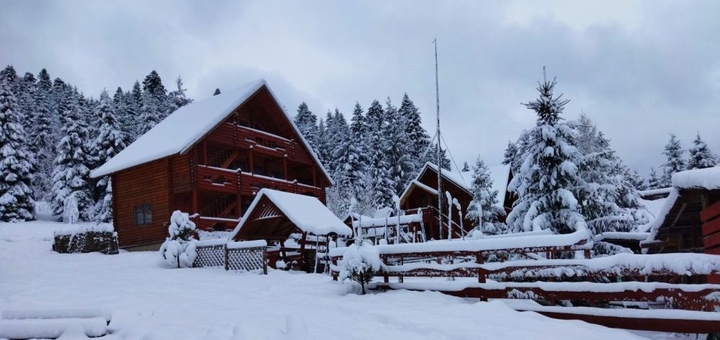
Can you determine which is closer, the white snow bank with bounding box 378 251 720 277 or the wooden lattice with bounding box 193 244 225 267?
the white snow bank with bounding box 378 251 720 277

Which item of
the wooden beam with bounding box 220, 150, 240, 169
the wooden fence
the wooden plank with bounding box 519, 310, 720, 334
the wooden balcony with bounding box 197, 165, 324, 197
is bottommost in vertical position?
the wooden plank with bounding box 519, 310, 720, 334

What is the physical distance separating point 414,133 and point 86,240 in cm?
3770

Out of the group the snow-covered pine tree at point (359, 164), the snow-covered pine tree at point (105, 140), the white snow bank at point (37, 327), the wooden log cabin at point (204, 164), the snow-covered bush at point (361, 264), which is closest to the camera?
the white snow bank at point (37, 327)

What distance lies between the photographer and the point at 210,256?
1817 centimetres

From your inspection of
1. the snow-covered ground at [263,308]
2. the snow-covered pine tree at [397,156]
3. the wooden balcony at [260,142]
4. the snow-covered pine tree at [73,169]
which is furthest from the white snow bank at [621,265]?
the snow-covered pine tree at [73,169]

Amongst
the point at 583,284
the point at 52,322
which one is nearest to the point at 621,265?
the point at 583,284

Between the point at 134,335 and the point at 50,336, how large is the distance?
0.88m

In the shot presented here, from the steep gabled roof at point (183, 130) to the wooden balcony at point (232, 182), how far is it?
187 cm

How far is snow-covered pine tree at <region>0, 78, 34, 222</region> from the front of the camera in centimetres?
3763

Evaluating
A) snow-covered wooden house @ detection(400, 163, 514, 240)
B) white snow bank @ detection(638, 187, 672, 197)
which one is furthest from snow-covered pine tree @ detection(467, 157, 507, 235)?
white snow bank @ detection(638, 187, 672, 197)

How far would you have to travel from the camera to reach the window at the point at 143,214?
28.0 metres

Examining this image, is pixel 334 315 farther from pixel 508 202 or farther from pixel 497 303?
pixel 508 202

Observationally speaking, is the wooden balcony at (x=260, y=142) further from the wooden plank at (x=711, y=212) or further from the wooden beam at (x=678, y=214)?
the wooden plank at (x=711, y=212)

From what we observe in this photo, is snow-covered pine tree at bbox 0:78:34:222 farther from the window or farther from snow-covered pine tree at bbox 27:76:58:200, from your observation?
the window
